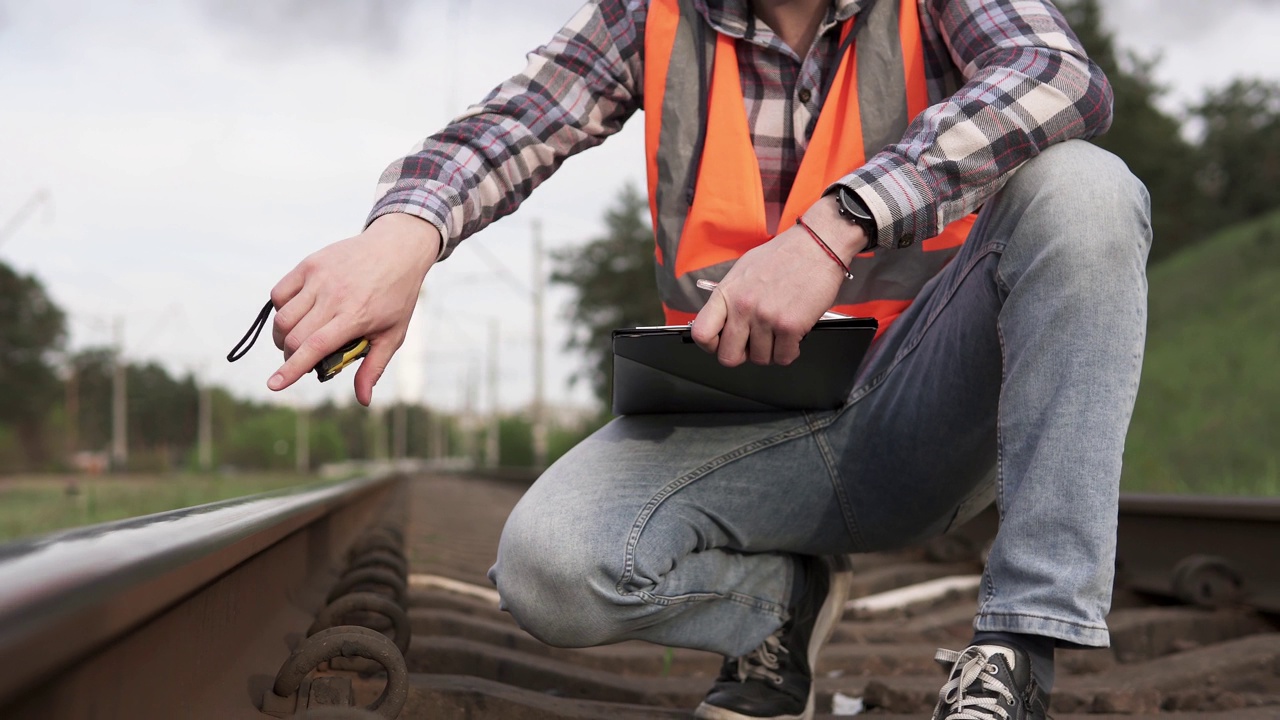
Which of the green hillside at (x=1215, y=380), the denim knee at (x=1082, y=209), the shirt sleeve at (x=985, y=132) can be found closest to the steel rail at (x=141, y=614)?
the shirt sleeve at (x=985, y=132)

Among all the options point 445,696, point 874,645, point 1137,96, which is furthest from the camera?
point 1137,96

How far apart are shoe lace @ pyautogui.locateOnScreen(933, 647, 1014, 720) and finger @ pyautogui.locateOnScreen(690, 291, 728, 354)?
0.54 meters

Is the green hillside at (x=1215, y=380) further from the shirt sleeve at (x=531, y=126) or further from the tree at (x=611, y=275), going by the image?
the tree at (x=611, y=275)

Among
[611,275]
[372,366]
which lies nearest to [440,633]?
[372,366]

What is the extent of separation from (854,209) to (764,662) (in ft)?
2.91

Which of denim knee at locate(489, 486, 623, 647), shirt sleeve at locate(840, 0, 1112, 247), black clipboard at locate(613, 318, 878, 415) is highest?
shirt sleeve at locate(840, 0, 1112, 247)

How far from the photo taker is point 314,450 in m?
77.7

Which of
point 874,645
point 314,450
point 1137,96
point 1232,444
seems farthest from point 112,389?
point 874,645

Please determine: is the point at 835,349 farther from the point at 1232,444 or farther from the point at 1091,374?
the point at 1232,444

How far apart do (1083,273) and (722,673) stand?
3.25 ft

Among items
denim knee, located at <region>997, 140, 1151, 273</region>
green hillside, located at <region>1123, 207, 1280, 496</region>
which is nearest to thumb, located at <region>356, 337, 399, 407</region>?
denim knee, located at <region>997, 140, 1151, 273</region>

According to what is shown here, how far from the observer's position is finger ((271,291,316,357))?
1.49m

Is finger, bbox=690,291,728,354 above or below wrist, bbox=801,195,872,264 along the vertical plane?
below

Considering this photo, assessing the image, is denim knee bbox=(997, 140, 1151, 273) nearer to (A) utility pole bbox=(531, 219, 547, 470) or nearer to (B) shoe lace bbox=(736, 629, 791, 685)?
(B) shoe lace bbox=(736, 629, 791, 685)
